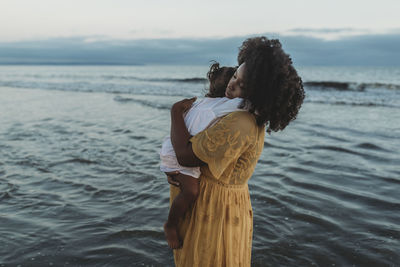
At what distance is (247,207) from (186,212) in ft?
1.20

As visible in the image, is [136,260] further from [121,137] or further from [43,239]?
[121,137]

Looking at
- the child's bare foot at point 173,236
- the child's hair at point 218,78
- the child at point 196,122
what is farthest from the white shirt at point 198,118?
the child's bare foot at point 173,236

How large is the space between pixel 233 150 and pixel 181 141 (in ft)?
0.90

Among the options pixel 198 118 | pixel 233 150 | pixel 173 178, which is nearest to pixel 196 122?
pixel 198 118

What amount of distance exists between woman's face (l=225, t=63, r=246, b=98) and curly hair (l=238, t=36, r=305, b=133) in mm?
41

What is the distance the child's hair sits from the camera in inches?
78.7

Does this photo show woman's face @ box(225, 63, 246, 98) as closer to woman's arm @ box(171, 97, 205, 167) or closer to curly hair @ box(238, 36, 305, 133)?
curly hair @ box(238, 36, 305, 133)

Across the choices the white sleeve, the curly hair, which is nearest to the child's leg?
the white sleeve

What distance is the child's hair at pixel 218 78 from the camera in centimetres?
200

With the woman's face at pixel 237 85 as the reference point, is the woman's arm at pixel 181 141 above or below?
below

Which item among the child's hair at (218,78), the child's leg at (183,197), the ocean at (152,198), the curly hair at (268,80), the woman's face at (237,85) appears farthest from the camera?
the ocean at (152,198)

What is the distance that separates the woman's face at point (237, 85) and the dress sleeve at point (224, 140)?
14 cm

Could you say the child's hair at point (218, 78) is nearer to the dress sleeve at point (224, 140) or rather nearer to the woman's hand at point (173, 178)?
the dress sleeve at point (224, 140)

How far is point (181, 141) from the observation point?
68.6 inches
